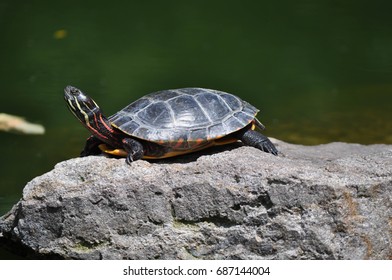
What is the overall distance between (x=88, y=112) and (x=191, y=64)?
6.17 meters

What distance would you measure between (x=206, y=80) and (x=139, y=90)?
107 centimetres

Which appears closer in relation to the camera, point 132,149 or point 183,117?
point 132,149

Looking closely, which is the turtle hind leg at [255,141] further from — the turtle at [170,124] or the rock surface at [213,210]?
the rock surface at [213,210]

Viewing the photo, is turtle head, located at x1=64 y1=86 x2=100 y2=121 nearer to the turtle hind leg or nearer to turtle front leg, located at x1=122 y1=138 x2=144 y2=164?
turtle front leg, located at x1=122 y1=138 x2=144 y2=164

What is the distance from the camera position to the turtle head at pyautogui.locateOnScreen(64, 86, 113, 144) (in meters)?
4.64

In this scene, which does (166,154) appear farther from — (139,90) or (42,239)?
(139,90)

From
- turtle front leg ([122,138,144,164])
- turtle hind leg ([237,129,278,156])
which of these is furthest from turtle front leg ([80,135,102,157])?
turtle hind leg ([237,129,278,156])

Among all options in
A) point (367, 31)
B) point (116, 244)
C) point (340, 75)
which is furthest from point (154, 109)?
point (367, 31)

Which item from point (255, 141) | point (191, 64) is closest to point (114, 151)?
point (255, 141)

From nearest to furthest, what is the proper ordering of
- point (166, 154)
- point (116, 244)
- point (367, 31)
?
point (116, 244), point (166, 154), point (367, 31)

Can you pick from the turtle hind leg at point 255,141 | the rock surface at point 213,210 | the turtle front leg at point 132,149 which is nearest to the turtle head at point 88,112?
the turtle front leg at point 132,149

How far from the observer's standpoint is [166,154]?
4539 mm

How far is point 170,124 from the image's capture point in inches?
Result: 177

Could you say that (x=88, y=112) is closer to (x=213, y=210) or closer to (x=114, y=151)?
(x=114, y=151)
